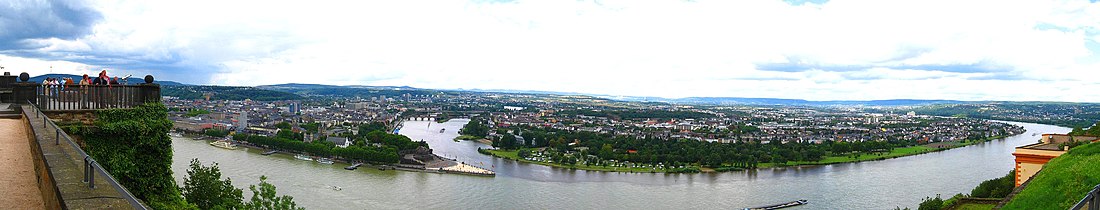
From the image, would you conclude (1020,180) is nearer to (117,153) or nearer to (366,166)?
(117,153)

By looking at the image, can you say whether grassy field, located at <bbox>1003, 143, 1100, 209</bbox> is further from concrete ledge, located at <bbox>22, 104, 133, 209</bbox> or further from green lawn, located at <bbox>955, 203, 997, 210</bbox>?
concrete ledge, located at <bbox>22, 104, 133, 209</bbox>

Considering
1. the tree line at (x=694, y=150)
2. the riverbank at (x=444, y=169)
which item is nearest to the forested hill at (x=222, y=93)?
the tree line at (x=694, y=150)

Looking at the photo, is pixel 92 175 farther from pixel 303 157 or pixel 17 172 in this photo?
pixel 303 157

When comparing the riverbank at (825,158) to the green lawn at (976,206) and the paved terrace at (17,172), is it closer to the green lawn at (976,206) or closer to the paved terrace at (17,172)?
the green lawn at (976,206)

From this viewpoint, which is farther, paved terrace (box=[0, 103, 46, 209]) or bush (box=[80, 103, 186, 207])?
bush (box=[80, 103, 186, 207])

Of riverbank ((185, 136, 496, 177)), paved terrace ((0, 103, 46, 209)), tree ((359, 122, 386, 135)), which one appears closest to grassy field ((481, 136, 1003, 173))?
riverbank ((185, 136, 496, 177))

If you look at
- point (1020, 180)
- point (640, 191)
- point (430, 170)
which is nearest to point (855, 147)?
point (640, 191)

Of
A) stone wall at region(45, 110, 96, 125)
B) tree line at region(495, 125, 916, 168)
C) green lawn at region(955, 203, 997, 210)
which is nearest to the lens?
stone wall at region(45, 110, 96, 125)
